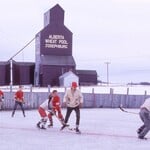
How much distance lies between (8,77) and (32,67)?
11.6 feet

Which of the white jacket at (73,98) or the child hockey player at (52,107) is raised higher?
the white jacket at (73,98)

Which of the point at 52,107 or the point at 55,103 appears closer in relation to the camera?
the point at 55,103

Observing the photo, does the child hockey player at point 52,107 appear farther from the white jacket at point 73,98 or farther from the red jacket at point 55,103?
the white jacket at point 73,98

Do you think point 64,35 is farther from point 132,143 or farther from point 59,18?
point 132,143

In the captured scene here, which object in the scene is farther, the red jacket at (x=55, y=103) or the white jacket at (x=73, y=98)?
the red jacket at (x=55, y=103)

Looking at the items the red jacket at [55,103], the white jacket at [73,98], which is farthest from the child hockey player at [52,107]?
the white jacket at [73,98]

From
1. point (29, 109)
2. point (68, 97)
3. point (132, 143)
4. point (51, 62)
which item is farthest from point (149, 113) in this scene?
point (51, 62)

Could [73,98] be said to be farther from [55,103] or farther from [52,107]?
[52,107]

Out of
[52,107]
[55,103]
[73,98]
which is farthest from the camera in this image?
[52,107]

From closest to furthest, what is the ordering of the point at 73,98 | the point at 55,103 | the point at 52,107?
the point at 73,98 → the point at 55,103 → the point at 52,107

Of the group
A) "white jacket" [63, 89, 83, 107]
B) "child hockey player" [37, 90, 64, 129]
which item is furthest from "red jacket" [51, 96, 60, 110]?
"white jacket" [63, 89, 83, 107]

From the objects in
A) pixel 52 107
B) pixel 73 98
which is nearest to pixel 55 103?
pixel 52 107

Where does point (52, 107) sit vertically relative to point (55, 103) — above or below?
below

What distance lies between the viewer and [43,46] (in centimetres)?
6125
